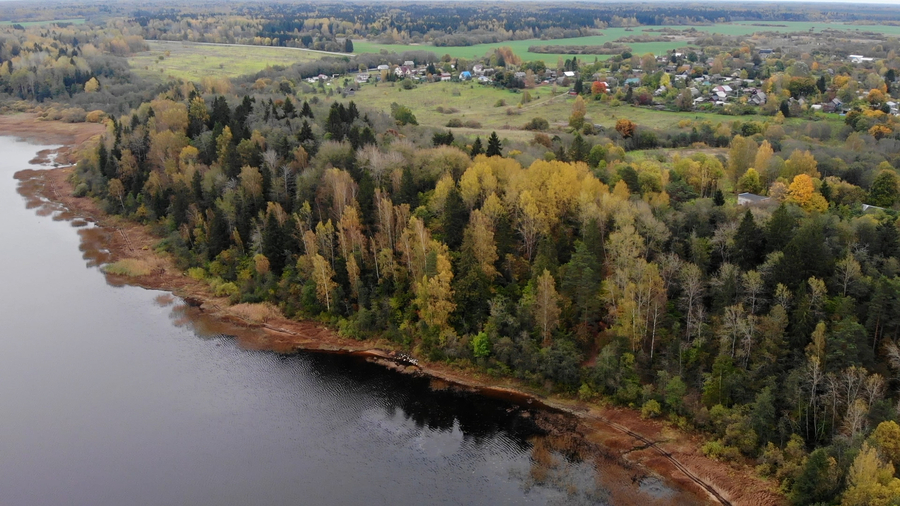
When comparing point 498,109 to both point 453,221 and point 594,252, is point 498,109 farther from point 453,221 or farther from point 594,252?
point 594,252

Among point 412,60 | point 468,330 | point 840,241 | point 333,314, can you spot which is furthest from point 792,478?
point 412,60

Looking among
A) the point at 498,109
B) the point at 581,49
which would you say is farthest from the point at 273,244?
the point at 581,49

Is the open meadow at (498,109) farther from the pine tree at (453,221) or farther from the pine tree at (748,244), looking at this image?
the pine tree at (748,244)

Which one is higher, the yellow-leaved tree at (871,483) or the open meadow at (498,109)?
the open meadow at (498,109)

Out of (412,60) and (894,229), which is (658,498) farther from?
(412,60)

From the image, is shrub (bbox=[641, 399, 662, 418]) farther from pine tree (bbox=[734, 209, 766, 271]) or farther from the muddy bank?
the muddy bank

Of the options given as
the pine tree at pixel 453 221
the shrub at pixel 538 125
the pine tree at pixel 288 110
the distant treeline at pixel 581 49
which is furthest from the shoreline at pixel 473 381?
the distant treeline at pixel 581 49

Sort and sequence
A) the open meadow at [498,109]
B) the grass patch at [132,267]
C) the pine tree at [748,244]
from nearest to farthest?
1. the pine tree at [748,244]
2. the grass patch at [132,267]
3. the open meadow at [498,109]
